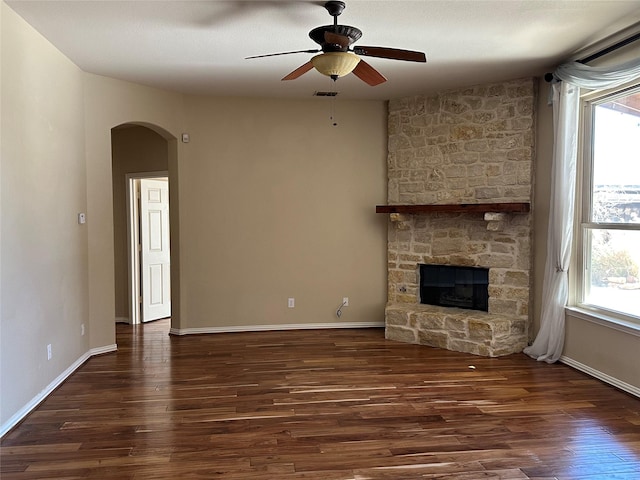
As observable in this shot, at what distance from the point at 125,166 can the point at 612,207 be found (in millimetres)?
5704

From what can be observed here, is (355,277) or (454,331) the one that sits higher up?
(355,277)

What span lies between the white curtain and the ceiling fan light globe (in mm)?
2300

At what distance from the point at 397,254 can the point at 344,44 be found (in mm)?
3461

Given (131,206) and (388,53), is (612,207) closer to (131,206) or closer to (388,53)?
(388,53)

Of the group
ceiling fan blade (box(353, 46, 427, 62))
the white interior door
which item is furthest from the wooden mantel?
the white interior door

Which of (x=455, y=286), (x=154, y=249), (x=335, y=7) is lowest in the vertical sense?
(x=455, y=286)

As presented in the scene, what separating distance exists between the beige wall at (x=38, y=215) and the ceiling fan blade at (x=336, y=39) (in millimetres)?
2102

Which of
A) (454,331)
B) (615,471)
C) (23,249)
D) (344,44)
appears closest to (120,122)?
(23,249)

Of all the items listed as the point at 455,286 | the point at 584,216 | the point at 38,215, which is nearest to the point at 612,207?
the point at 584,216

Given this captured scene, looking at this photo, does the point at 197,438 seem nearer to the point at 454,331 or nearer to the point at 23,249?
the point at 23,249

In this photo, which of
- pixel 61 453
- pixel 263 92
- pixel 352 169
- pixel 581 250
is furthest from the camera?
pixel 352 169

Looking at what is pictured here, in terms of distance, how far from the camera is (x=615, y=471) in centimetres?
276

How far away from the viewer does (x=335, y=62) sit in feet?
10.4

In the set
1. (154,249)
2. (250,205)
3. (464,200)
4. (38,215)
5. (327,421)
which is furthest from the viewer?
(154,249)
